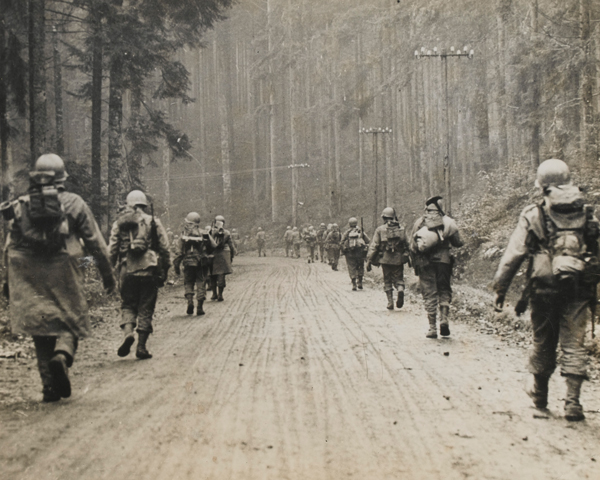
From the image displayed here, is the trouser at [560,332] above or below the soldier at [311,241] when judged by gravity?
below

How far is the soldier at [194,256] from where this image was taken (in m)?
11.5

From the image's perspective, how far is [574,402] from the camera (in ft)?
15.0

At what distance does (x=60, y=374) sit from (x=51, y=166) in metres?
1.82

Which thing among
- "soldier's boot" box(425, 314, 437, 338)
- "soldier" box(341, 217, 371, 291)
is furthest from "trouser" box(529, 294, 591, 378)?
"soldier" box(341, 217, 371, 291)

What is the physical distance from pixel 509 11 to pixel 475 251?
32.9ft

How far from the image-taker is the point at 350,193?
137 ft

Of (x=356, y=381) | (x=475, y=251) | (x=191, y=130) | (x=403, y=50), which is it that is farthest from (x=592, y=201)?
(x=403, y=50)

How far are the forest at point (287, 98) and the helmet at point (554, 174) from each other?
8885 mm

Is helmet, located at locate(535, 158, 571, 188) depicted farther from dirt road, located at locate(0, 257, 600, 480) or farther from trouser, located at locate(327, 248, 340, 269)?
trouser, located at locate(327, 248, 340, 269)

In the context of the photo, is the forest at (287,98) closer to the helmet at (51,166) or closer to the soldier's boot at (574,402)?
the helmet at (51,166)

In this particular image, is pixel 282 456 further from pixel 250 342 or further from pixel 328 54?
pixel 328 54

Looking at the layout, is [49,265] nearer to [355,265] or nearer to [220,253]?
[220,253]

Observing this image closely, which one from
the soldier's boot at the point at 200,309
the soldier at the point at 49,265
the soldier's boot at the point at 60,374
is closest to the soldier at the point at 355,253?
the soldier's boot at the point at 200,309

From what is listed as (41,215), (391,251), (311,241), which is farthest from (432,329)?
(311,241)
